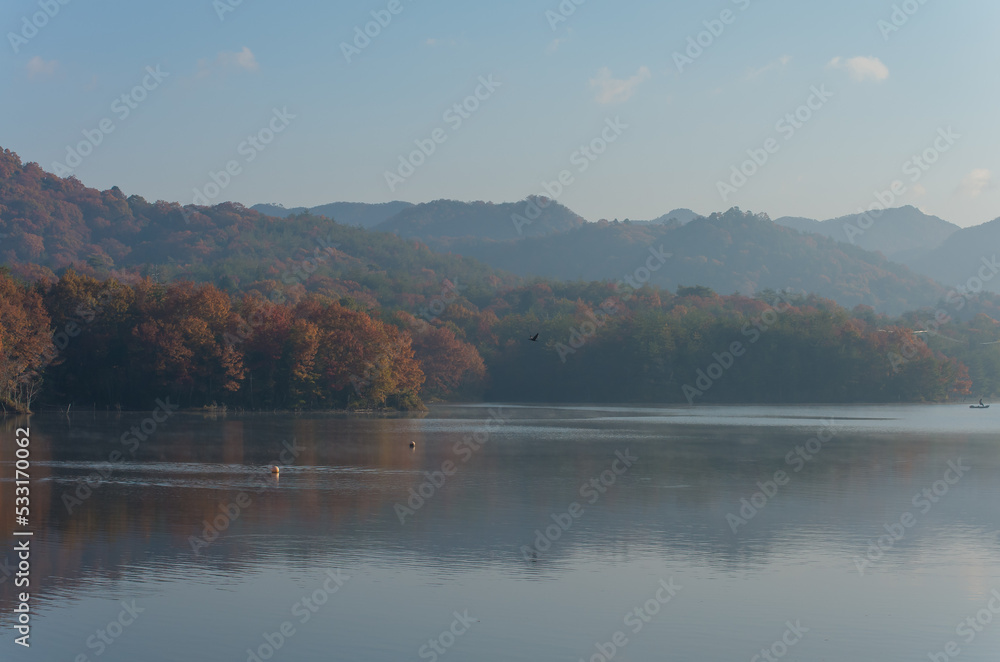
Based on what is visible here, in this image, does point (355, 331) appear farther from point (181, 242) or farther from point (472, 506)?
point (181, 242)

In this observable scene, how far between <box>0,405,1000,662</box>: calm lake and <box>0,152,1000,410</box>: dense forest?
3567 cm

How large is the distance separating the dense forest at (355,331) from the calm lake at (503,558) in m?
35.7

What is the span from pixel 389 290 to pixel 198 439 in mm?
96723

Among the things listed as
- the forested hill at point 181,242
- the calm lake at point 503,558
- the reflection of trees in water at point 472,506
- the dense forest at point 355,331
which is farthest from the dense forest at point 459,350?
the calm lake at point 503,558

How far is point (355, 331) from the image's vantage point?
74.9m

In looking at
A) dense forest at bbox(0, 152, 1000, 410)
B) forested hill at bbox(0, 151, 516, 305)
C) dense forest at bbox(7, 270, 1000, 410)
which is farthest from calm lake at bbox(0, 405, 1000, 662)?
forested hill at bbox(0, 151, 516, 305)

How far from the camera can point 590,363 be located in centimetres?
10694

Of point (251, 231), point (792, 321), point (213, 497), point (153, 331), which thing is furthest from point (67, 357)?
point (251, 231)

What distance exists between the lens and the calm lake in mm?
12578

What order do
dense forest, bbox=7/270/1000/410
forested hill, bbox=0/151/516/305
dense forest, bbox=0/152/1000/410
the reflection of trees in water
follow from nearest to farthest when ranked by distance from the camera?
the reflection of trees in water → dense forest, bbox=7/270/1000/410 → dense forest, bbox=0/152/1000/410 → forested hill, bbox=0/151/516/305

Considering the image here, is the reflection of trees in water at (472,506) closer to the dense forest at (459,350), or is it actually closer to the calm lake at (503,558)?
the calm lake at (503,558)

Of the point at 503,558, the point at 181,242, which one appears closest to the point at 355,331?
the point at 503,558

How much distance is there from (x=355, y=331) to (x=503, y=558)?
59111 millimetres

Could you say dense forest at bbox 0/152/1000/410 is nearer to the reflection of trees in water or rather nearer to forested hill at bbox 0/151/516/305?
forested hill at bbox 0/151/516/305
